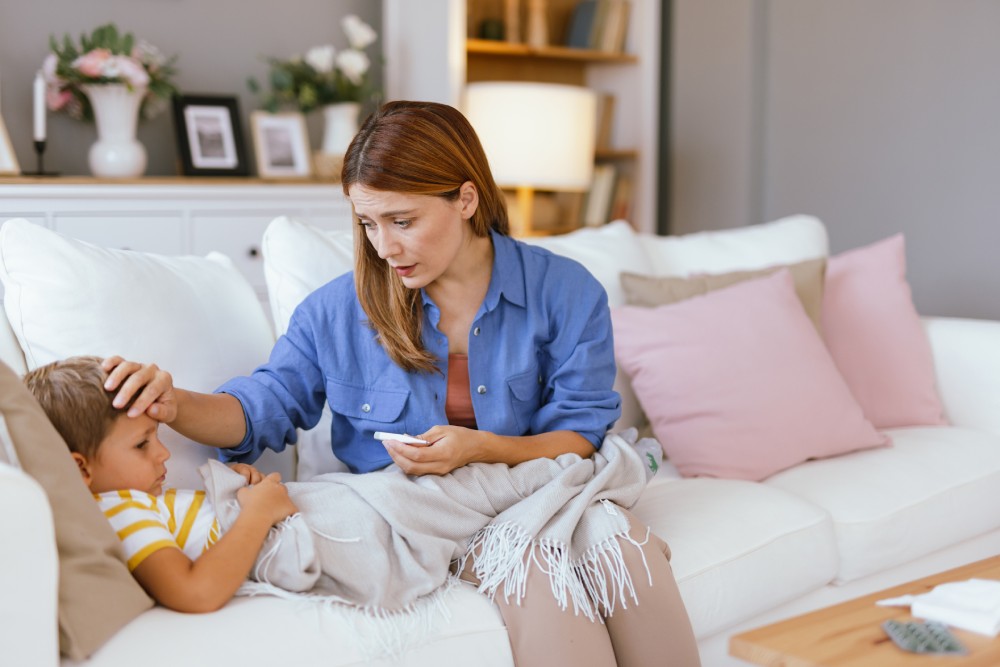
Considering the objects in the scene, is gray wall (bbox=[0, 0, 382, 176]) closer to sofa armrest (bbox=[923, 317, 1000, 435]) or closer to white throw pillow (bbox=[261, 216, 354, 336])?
white throw pillow (bbox=[261, 216, 354, 336])

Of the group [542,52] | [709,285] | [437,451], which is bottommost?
[437,451]

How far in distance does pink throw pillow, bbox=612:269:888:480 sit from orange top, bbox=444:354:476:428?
55cm

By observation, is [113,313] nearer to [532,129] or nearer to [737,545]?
[737,545]

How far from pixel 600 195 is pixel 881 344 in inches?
73.5

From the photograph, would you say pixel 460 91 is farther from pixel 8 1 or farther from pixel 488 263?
pixel 488 263

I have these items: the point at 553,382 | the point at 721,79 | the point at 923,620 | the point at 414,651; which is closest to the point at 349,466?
the point at 553,382

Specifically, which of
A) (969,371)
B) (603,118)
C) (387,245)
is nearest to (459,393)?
(387,245)

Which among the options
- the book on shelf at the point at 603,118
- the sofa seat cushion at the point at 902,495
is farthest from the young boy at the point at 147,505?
the book on shelf at the point at 603,118

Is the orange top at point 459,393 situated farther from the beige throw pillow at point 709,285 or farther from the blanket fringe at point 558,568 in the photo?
the beige throw pillow at point 709,285

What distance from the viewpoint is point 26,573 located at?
116cm

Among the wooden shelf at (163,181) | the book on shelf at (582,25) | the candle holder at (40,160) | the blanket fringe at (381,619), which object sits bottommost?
the blanket fringe at (381,619)

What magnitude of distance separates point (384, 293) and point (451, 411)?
217 millimetres

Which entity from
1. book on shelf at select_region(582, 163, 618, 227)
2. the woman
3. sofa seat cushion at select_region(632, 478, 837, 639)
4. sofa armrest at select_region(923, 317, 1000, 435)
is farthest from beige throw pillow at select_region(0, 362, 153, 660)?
book on shelf at select_region(582, 163, 618, 227)

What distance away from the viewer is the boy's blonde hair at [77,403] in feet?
4.58
